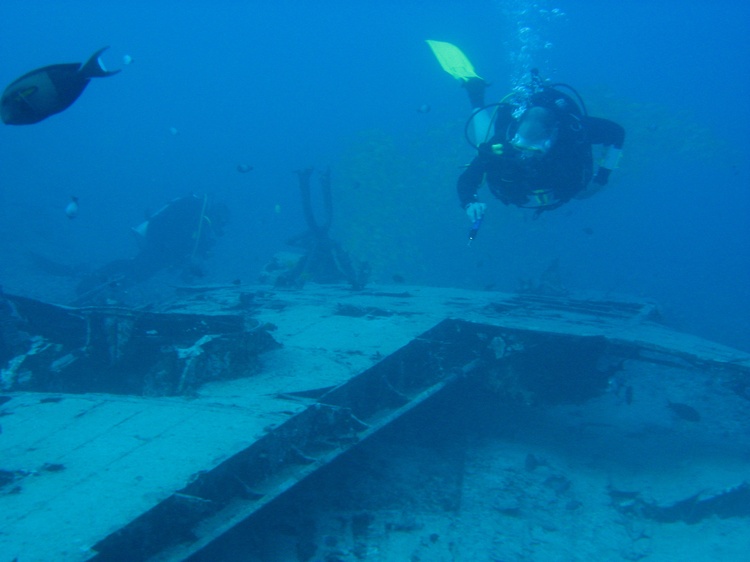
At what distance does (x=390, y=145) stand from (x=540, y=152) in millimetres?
34815

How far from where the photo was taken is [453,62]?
8523 mm

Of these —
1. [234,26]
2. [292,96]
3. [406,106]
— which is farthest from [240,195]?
[234,26]

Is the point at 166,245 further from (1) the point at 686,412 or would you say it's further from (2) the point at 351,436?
(1) the point at 686,412

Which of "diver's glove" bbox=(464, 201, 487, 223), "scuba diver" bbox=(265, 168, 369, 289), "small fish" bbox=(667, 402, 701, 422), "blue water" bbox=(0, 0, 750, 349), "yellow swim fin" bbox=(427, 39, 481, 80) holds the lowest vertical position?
"small fish" bbox=(667, 402, 701, 422)

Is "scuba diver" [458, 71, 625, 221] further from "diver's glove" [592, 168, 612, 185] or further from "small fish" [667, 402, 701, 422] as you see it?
"small fish" [667, 402, 701, 422]

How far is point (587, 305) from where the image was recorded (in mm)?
8312

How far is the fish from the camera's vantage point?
9.24 ft

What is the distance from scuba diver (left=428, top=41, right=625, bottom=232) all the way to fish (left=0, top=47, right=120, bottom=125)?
357 cm

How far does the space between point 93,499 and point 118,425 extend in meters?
0.97

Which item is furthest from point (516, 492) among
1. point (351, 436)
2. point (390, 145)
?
point (390, 145)

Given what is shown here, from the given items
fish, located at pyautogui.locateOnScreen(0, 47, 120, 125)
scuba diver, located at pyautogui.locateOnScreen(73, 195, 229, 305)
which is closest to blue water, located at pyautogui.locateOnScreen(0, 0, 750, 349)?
scuba diver, located at pyautogui.locateOnScreen(73, 195, 229, 305)

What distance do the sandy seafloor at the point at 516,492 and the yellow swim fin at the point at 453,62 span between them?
5.41 meters

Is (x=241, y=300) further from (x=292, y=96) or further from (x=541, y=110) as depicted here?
(x=292, y=96)

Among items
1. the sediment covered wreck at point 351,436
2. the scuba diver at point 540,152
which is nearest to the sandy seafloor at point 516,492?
the sediment covered wreck at point 351,436
